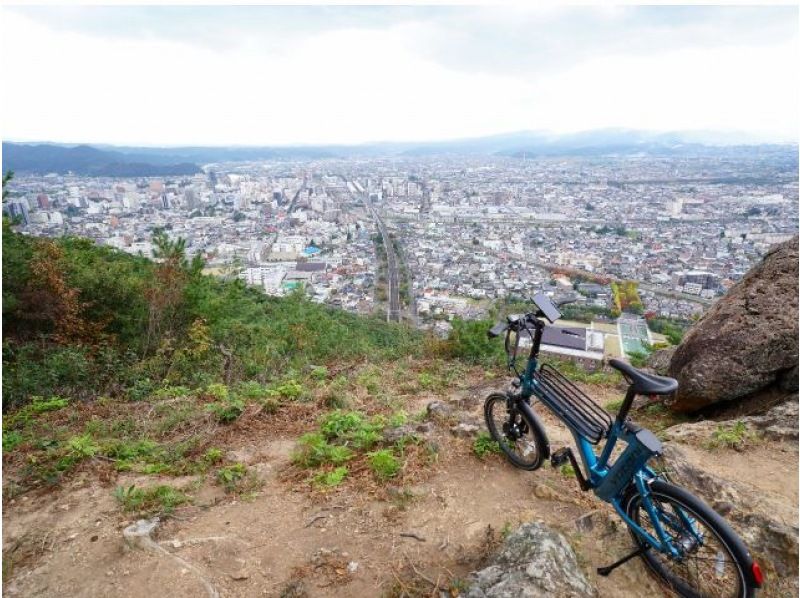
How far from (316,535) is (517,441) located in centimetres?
183

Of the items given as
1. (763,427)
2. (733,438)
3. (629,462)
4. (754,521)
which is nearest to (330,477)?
(629,462)

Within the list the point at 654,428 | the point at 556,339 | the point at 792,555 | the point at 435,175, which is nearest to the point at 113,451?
the point at 792,555

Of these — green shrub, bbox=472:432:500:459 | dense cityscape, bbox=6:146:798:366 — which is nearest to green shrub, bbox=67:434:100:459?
green shrub, bbox=472:432:500:459

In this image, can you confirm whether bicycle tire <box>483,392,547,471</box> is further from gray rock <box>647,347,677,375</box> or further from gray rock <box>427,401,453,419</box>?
gray rock <box>647,347,677,375</box>

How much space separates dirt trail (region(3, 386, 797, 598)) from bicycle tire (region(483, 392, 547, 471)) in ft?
0.33

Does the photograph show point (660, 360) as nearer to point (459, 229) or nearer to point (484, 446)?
point (484, 446)

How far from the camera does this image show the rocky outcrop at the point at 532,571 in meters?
2.43

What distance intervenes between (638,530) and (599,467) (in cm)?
42

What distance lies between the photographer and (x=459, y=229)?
38.2 m

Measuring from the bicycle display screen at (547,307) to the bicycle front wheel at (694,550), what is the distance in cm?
123

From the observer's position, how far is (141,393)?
6.01 metres

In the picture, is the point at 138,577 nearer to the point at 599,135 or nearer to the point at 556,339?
the point at 556,339

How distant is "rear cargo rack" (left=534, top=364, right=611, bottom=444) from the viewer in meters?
3.01

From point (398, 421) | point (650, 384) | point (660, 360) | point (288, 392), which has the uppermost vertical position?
point (650, 384)
